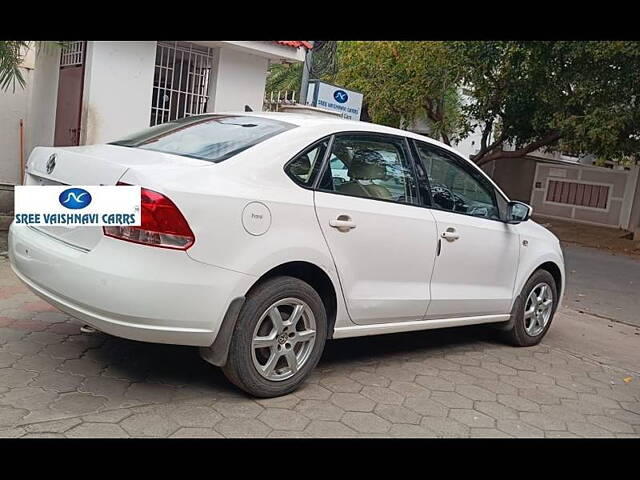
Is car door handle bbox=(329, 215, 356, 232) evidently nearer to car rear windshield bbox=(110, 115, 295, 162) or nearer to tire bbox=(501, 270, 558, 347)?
car rear windshield bbox=(110, 115, 295, 162)

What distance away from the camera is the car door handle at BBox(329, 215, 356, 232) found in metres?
3.74

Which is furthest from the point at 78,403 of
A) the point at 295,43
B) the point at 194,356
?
the point at 295,43

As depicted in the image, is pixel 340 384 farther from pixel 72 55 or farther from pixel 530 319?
pixel 72 55

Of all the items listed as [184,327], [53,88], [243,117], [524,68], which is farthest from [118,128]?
[524,68]

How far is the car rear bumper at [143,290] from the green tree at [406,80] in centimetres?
1379

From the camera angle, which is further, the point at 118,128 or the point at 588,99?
the point at 588,99

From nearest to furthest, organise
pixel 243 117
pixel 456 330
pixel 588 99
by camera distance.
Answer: pixel 243 117, pixel 456 330, pixel 588 99

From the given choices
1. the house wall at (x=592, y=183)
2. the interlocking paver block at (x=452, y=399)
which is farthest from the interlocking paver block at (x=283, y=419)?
the house wall at (x=592, y=183)

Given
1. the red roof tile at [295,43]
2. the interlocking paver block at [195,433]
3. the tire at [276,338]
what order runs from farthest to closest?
1. the red roof tile at [295,43]
2. the tire at [276,338]
3. the interlocking paver block at [195,433]

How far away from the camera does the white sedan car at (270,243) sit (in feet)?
10.3

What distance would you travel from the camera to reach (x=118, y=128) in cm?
903

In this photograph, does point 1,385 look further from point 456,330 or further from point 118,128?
point 118,128

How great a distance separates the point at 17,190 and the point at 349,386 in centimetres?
230

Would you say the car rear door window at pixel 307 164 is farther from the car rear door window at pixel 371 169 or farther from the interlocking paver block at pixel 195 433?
the interlocking paver block at pixel 195 433
